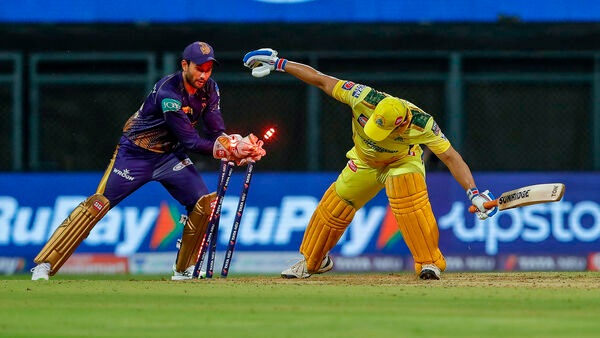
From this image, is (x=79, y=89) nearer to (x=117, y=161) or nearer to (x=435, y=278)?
(x=117, y=161)

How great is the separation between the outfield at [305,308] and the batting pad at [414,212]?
35cm

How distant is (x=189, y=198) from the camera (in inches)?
519

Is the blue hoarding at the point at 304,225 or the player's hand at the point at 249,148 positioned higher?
the player's hand at the point at 249,148

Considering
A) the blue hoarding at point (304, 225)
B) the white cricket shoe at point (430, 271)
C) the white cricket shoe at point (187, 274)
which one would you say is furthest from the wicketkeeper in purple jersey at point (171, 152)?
the blue hoarding at point (304, 225)

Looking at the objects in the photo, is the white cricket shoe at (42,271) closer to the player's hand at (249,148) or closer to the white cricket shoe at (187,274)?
the white cricket shoe at (187,274)

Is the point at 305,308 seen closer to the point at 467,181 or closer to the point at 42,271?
the point at 467,181

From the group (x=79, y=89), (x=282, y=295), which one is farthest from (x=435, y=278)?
(x=79, y=89)

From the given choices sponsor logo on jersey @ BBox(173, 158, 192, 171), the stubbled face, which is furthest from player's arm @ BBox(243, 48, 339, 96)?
sponsor logo on jersey @ BBox(173, 158, 192, 171)

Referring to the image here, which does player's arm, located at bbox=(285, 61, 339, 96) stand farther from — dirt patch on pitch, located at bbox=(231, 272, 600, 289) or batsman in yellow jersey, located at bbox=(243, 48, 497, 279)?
dirt patch on pitch, located at bbox=(231, 272, 600, 289)

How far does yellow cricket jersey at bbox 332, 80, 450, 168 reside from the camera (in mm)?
12461

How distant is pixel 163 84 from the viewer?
12883 millimetres

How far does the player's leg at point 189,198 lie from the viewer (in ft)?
42.9

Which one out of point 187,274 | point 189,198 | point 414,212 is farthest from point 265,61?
point 187,274

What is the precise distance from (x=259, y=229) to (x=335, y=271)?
3.43ft
